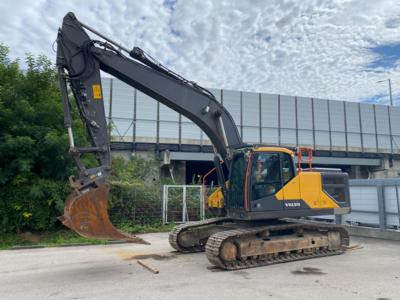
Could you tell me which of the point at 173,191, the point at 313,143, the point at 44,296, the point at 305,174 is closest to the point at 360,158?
the point at 313,143

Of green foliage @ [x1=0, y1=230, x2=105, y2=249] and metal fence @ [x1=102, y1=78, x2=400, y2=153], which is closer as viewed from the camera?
green foliage @ [x1=0, y1=230, x2=105, y2=249]

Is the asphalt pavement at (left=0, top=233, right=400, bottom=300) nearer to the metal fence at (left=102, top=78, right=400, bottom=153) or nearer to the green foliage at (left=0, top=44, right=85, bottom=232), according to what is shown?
the green foliage at (left=0, top=44, right=85, bottom=232)

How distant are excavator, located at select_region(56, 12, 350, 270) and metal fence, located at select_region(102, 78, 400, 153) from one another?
37.6 feet

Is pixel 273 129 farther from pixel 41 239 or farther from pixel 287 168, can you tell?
pixel 41 239

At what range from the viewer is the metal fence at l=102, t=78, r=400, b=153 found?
66.3 ft

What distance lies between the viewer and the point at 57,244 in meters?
10.9

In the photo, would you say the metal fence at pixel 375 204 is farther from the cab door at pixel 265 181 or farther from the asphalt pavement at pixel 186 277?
the cab door at pixel 265 181

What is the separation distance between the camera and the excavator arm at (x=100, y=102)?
21.6 ft

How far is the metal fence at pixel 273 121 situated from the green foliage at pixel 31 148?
698 centimetres

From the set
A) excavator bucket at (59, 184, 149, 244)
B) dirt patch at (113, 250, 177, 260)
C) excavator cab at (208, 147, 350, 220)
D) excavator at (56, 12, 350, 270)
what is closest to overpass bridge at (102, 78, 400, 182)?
dirt patch at (113, 250, 177, 260)

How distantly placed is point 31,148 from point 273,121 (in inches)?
626

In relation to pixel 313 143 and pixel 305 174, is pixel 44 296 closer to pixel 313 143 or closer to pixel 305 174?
pixel 305 174

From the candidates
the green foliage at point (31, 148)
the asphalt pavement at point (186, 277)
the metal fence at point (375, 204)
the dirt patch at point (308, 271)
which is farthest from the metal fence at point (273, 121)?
the dirt patch at point (308, 271)

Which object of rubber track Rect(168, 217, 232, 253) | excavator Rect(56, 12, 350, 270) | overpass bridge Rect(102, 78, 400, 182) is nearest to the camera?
excavator Rect(56, 12, 350, 270)
